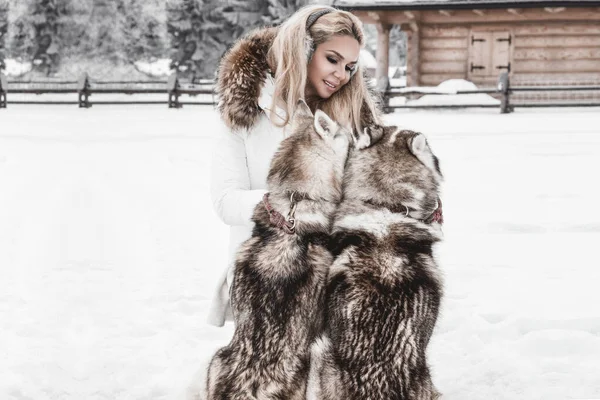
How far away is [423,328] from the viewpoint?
2.42m

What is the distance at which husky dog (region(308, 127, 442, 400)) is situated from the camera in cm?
235

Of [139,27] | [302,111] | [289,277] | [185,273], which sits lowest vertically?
[185,273]

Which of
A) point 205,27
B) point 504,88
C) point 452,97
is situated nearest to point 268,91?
point 504,88

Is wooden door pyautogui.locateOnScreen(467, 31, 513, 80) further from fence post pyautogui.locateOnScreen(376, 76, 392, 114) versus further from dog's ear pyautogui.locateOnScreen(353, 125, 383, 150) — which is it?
dog's ear pyautogui.locateOnScreen(353, 125, 383, 150)

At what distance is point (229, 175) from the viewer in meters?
2.91

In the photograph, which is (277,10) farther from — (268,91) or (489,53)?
(268,91)

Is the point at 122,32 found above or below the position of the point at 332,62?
above

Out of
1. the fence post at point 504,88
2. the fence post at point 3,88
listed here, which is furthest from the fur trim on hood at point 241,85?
the fence post at point 3,88

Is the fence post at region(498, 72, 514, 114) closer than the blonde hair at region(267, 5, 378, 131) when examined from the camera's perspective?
No

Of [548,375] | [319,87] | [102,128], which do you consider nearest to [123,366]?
[319,87]

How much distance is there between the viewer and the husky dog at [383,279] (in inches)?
92.4

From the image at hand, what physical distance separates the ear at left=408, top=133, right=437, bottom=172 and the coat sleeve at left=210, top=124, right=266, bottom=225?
0.71 metres

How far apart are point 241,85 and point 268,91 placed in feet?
0.42

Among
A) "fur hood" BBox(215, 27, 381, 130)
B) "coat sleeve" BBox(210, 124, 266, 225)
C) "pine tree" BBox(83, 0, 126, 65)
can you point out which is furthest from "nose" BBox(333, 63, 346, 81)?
"pine tree" BBox(83, 0, 126, 65)
